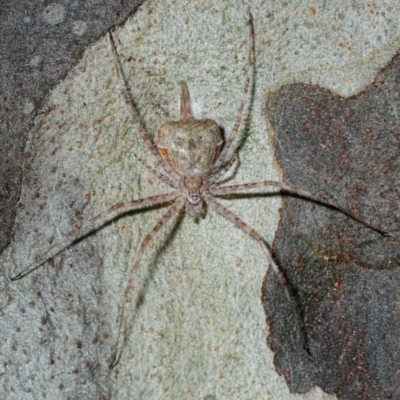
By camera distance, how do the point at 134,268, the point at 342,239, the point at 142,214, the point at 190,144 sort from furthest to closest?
the point at 190,144
the point at 142,214
the point at 342,239
the point at 134,268

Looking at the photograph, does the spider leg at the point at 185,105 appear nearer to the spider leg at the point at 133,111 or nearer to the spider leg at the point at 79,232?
the spider leg at the point at 133,111

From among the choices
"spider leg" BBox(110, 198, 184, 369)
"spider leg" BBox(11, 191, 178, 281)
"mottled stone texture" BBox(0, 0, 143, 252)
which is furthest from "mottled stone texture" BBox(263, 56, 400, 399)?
"mottled stone texture" BBox(0, 0, 143, 252)

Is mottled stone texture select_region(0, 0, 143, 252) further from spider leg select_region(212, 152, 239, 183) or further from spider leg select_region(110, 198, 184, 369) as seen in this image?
spider leg select_region(212, 152, 239, 183)

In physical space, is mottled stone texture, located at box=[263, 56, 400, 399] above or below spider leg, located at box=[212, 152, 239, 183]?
below

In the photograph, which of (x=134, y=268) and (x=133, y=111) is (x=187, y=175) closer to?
(x=133, y=111)

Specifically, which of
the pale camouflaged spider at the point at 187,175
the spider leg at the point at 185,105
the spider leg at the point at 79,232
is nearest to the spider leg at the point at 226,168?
the pale camouflaged spider at the point at 187,175

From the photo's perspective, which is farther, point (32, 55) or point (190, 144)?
point (190, 144)

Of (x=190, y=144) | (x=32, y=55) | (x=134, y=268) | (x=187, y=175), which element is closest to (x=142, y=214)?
(x=134, y=268)
